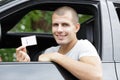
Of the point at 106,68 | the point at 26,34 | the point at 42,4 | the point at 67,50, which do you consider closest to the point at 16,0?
the point at 42,4

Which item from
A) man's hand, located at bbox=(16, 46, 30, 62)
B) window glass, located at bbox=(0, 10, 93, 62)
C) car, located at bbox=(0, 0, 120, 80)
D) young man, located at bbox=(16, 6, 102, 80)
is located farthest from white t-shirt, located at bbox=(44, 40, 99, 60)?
window glass, located at bbox=(0, 10, 93, 62)

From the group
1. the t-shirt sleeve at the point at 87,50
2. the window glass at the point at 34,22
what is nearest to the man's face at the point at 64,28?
the t-shirt sleeve at the point at 87,50

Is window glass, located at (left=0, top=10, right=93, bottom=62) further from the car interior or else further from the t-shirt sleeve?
the t-shirt sleeve

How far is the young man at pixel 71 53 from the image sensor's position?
3725 mm

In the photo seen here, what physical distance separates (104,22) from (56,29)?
39 cm

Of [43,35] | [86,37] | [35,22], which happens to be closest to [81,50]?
[86,37]

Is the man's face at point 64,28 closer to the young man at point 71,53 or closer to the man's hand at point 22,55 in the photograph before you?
the young man at point 71,53

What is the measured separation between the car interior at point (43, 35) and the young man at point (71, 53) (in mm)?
152

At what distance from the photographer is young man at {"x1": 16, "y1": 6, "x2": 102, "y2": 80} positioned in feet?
12.2

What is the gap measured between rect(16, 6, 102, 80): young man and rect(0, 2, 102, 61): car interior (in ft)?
0.50

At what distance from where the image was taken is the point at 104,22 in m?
4.08

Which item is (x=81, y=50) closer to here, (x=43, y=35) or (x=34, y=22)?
(x=43, y=35)

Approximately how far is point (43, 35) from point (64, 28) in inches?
71.2

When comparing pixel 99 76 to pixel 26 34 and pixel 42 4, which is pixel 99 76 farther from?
pixel 26 34
